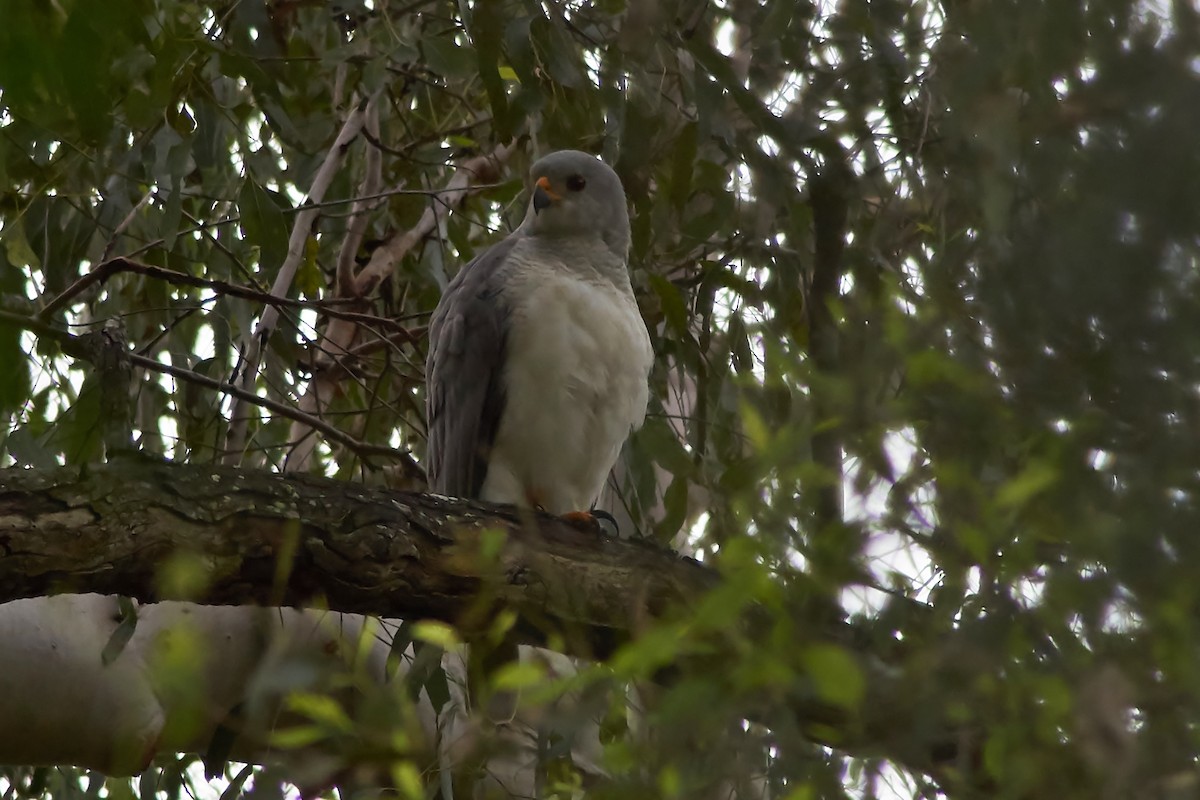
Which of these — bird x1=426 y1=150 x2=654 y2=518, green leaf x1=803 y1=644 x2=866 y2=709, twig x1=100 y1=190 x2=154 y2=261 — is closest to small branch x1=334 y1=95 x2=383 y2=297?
bird x1=426 y1=150 x2=654 y2=518

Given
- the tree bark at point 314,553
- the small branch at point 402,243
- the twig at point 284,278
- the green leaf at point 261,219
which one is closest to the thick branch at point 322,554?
the tree bark at point 314,553

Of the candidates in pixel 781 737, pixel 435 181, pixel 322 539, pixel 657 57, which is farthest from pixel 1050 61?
pixel 435 181

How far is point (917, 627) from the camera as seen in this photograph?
1.01 meters

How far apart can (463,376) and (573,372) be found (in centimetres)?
21

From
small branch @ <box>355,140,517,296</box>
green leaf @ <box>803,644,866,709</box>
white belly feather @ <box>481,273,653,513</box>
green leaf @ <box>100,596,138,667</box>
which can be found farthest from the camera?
small branch @ <box>355,140,517,296</box>

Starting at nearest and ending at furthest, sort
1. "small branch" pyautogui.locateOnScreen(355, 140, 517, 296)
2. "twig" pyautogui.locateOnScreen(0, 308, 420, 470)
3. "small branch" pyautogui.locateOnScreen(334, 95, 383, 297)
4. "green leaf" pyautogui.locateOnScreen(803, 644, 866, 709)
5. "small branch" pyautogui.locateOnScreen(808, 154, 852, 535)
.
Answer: "green leaf" pyautogui.locateOnScreen(803, 644, 866, 709)
"small branch" pyautogui.locateOnScreen(808, 154, 852, 535)
"twig" pyautogui.locateOnScreen(0, 308, 420, 470)
"small branch" pyautogui.locateOnScreen(334, 95, 383, 297)
"small branch" pyautogui.locateOnScreen(355, 140, 517, 296)

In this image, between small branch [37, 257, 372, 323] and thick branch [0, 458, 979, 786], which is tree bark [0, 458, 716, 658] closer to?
thick branch [0, 458, 979, 786]

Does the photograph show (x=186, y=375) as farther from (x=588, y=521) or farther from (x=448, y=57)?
(x=448, y=57)

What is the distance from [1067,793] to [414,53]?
6.13 feet

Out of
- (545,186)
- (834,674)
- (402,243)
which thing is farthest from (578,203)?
(834,674)

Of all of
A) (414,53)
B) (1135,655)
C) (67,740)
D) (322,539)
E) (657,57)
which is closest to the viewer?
(1135,655)

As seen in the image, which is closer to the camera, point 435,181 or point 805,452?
point 805,452

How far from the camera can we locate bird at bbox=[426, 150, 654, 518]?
261 cm

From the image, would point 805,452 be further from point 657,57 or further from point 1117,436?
point 657,57
